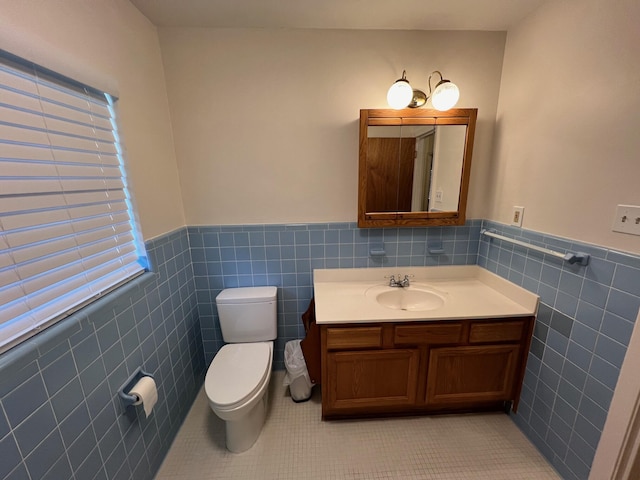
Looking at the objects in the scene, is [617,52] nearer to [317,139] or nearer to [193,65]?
[317,139]

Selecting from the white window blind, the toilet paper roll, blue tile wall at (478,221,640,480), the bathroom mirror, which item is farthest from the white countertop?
the white window blind

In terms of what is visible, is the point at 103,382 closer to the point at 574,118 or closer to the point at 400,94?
the point at 400,94

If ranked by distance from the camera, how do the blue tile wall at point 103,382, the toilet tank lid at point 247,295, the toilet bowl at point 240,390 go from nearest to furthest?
the blue tile wall at point 103,382 < the toilet bowl at point 240,390 < the toilet tank lid at point 247,295

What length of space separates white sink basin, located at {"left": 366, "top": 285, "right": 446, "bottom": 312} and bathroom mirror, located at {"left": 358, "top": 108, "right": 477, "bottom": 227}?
45 cm

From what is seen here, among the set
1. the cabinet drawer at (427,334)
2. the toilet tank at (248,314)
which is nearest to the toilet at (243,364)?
the toilet tank at (248,314)

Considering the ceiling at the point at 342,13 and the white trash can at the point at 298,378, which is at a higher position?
the ceiling at the point at 342,13

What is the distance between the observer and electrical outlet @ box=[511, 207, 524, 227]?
1517 mm

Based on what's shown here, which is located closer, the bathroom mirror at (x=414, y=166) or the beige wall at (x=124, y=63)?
the beige wall at (x=124, y=63)

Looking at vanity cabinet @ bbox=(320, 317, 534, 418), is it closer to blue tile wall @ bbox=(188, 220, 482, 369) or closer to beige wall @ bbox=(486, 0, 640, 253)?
blue tile wall @ bbox=(188, 220, 482, 369)

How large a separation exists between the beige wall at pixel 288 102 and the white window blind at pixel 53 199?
555mm

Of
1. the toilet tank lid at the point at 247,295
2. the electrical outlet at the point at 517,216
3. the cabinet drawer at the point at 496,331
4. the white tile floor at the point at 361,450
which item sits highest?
the electrical outlet at the point at 517,216

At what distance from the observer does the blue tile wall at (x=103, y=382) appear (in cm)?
75

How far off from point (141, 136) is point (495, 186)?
214 centimetres

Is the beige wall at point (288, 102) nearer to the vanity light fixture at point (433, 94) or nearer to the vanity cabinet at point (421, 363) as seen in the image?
the vanity light fixture at point (433, 94)
